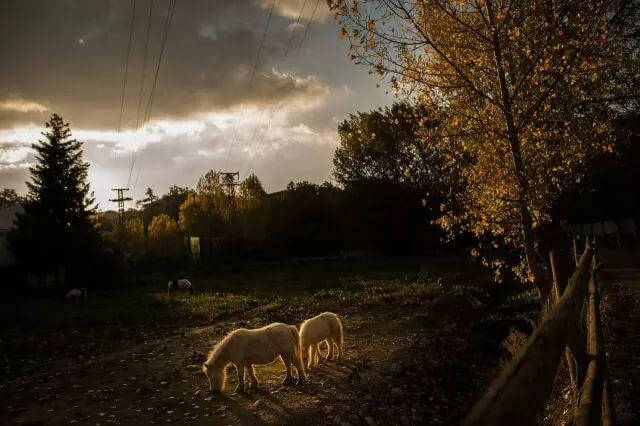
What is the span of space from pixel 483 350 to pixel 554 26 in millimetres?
8148

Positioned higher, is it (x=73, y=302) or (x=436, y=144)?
(x=436, y=144)

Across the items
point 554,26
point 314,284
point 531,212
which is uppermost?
point 554,26

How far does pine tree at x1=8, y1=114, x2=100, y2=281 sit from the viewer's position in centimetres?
4000

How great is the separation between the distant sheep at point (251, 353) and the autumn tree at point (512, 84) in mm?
4926

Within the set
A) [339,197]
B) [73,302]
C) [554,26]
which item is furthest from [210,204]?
[554,26]

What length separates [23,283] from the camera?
4341 centimetres

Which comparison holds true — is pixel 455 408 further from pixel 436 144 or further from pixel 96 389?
pixel 96 389

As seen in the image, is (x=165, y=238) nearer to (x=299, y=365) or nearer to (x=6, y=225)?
(x=6, y=225)

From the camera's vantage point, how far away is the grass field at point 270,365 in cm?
876

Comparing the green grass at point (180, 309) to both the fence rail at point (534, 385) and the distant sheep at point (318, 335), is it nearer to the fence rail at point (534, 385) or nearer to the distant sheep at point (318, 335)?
the distant sheep at point (318, 335)

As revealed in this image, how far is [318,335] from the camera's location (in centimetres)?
1169

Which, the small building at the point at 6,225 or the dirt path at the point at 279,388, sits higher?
the small building at the point at 6,225

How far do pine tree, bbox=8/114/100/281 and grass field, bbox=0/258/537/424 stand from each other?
16742mm

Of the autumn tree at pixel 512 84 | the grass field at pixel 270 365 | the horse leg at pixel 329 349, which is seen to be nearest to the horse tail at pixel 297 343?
the grass field at pixel 270 365
